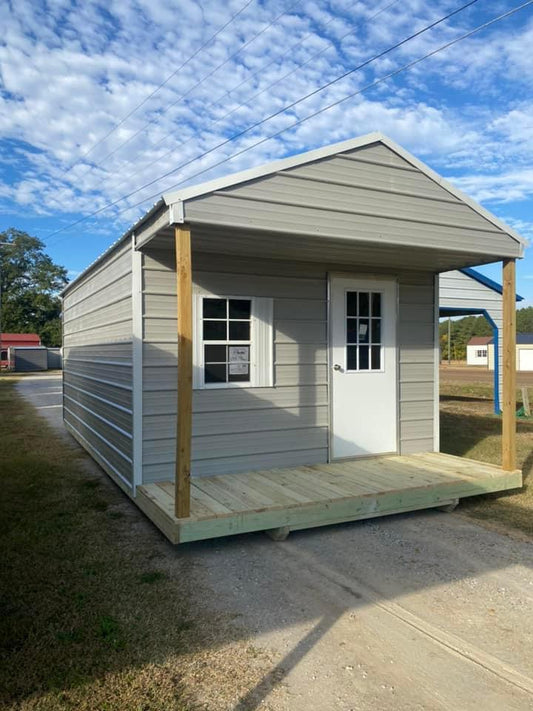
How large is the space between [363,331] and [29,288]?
2152 inches

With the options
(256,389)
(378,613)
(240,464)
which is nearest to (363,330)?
(256,389)

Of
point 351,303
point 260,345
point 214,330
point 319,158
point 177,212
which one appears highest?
point 319,158

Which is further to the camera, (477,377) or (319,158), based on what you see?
(477,377)

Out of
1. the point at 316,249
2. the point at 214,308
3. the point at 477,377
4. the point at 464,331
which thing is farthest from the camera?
the point at 464,331

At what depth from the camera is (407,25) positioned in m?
6.56

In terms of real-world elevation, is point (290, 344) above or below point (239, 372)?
above

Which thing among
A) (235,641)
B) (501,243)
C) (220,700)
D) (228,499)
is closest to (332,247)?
(501,243)

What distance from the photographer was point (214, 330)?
5227mm

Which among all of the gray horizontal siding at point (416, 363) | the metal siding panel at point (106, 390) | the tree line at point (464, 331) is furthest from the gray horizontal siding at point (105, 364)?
the tree line at point (464, 331)

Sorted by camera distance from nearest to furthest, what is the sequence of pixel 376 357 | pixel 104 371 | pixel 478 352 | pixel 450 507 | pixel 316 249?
pixel 450 507
pixel 316 249
pixel 376 357
pixel 104 371
pixel 478 352

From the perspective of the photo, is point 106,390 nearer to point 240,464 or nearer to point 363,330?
point 240,464

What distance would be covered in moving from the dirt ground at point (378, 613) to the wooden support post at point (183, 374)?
49cm

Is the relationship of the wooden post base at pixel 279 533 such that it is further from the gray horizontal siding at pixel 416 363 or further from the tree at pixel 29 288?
the tree at pixel 29 288

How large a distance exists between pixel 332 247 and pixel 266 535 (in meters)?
2.55
